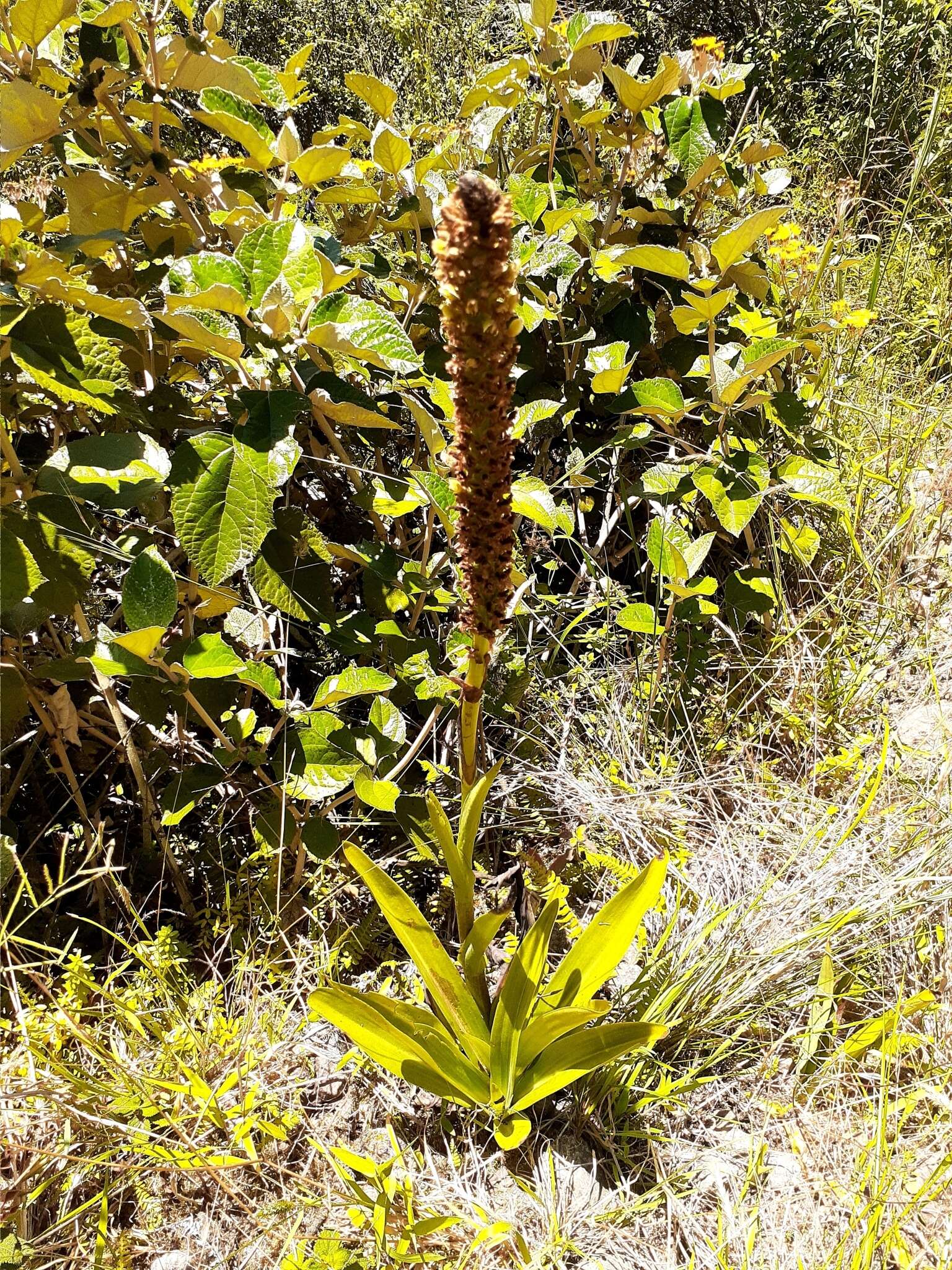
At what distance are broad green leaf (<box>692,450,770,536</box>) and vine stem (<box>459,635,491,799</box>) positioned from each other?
1030mm

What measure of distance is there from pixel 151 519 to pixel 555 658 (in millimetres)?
1038

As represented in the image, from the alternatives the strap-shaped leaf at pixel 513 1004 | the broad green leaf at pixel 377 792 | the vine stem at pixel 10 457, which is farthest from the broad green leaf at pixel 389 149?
the strap-shaped leaf at pixel 513 1004

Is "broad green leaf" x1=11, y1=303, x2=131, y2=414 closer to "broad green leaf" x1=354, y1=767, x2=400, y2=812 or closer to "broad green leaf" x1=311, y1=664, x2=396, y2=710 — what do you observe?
"broad green leaf" x1=311, y1=664, x2=396, y2=710

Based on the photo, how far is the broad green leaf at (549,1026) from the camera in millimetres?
1221

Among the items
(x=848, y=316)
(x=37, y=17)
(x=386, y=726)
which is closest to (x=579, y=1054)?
(x=386, y=726)

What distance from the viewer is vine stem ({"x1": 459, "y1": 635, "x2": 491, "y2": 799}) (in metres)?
1.00

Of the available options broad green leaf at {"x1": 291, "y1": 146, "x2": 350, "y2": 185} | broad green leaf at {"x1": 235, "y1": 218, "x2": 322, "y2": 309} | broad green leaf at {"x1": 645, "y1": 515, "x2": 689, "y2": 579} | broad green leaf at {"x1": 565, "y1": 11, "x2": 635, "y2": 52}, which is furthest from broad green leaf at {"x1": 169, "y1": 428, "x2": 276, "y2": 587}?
broad green leaf at {"x1": 565, "y1": 11, "x2": 635, "y2": 52}

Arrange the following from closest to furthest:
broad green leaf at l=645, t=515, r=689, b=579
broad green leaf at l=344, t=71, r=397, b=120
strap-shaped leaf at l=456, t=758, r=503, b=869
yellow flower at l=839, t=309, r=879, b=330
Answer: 1. strap-shaped leaf at l=456, t=758, r=503, b=869
2. broad green leaf at l=344, t=71, r=397, b=120
3. broad green leaf at l=645, t=515, r=689, b=579
4. yellow flower at l=839, t=309, r=879, b=330

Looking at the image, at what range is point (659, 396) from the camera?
6.50 ft

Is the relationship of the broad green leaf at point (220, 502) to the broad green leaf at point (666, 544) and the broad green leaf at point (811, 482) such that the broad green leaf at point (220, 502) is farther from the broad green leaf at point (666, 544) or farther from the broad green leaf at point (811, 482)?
the broad green leaf at point (811, 482)

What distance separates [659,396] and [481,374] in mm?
1276

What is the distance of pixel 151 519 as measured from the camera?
163 centimetres

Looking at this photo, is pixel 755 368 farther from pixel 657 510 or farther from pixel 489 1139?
pixel 489 1139

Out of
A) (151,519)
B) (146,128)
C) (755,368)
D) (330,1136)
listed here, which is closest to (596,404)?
(755,368)
